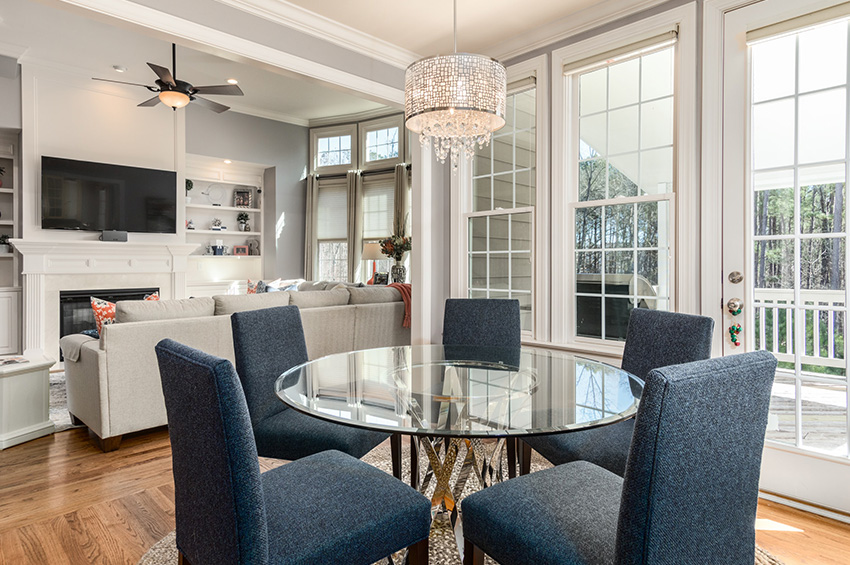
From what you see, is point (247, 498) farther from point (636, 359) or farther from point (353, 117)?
point (353, 117)

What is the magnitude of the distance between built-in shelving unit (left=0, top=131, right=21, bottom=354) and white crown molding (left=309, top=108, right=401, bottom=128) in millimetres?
3857

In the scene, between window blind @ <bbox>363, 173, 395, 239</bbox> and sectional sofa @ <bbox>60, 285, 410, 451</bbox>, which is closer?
sectional sofa @ <bbox>60, 285, 410, 451</bbox>

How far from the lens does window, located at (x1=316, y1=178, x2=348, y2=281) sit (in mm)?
7520

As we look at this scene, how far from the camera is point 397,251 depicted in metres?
6.40

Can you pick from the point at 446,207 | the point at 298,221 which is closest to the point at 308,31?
the point at 446,207

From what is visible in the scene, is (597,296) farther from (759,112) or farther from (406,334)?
(406,334)

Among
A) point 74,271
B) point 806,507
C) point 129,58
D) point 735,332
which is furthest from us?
point 74,271

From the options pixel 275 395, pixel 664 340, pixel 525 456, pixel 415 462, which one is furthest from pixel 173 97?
pixel 664 340

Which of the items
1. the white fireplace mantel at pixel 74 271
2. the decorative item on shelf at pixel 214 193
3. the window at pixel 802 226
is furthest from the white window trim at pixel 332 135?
the window at pixel 802 226

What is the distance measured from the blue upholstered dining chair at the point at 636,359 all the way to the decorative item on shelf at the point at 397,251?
429 cm

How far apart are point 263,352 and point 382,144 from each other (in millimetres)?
5464

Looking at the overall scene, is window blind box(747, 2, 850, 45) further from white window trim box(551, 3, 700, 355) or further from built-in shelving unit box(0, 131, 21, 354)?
built-in shelving unit box(0, 131, 21, 354)

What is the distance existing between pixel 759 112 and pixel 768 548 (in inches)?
80.6

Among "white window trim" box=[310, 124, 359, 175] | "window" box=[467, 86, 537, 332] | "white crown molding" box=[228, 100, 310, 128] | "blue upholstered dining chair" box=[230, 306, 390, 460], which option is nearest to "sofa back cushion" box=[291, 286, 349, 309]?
"window" box=[467, 86, 537, 332]
